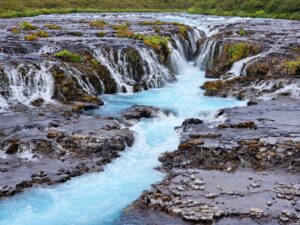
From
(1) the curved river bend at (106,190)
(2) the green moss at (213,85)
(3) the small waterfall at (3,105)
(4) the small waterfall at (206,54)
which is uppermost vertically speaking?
(4) the small waterfall at (206,54)

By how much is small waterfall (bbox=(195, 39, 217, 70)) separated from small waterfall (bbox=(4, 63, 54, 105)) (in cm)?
1778

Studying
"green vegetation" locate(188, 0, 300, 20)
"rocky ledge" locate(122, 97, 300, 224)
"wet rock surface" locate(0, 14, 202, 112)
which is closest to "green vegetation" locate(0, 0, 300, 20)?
"green vegetation" locate(188, 0, 300, 20)

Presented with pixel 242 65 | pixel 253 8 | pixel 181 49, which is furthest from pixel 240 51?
pixel 253 8

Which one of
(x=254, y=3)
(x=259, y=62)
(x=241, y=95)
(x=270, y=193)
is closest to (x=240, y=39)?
(x=259, y=62)

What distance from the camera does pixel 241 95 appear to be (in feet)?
101

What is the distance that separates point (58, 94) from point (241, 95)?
12066mm

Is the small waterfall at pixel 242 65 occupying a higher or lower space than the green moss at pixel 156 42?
lower

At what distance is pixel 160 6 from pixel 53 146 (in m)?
102

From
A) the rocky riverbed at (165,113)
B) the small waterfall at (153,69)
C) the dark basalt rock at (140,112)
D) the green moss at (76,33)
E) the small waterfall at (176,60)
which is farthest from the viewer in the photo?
the green moss at (76,33)

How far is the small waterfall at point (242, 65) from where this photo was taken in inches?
1446

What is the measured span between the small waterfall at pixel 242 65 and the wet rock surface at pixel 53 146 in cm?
1525

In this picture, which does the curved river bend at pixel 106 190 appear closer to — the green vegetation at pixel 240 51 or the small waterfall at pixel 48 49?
the small waterfall at pixel 48 49

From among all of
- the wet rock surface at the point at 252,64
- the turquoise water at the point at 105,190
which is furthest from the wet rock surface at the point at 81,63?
the turquoise water at the point at 105,190

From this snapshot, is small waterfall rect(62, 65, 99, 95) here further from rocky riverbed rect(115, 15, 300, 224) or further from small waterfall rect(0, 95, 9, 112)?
rocky riverbed rect(115, 15, 300, 224)
